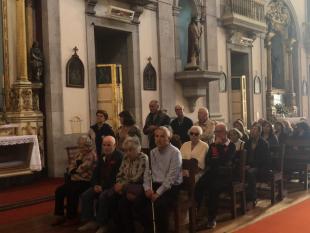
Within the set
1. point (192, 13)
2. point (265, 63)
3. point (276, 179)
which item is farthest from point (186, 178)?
point (265, 63)

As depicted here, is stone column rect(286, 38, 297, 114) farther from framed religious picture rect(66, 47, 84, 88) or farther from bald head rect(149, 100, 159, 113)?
bald head rect(149, 100, 159, 113)

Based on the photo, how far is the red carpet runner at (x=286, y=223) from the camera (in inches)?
216

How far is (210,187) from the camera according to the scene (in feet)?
19.4

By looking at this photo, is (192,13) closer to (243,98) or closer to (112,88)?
(243,98)

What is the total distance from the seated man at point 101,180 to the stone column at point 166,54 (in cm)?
672

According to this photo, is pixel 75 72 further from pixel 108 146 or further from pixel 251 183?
pixel 251 183

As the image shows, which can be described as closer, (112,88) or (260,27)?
(112,88)

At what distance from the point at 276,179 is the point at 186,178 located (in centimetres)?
238

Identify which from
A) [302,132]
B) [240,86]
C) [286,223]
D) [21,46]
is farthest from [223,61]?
[286,223]

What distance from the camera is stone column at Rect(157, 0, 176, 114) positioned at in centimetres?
1229

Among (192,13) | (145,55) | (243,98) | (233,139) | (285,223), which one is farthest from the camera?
(243,98)

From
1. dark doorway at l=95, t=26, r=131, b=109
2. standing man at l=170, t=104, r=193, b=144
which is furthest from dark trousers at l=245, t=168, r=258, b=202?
dark doorway at l=95, t=26, r=131, b=109

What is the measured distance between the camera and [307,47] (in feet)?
67.9

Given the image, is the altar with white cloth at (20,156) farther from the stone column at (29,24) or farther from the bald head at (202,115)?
the bald head at (202,115)
